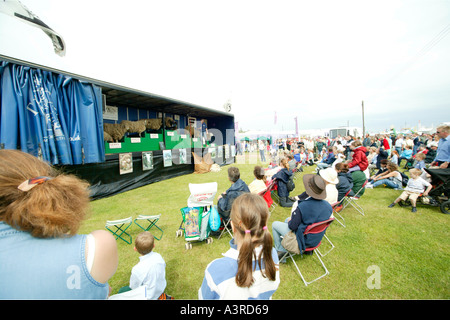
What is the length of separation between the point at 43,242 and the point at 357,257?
3.96 m

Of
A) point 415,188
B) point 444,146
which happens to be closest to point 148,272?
point 415,188

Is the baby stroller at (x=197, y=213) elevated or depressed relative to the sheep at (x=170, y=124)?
depressed

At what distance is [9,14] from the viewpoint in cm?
358

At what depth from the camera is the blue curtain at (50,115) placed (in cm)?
361

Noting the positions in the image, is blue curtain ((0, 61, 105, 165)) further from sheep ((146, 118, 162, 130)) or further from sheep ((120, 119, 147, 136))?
sheep ((146, 118, 162, 130))

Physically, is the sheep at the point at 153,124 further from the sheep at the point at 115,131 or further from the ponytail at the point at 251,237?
the ponytail at the point at 251,237

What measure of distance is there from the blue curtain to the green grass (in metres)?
1.86

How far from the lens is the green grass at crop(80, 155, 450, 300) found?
2439 mm

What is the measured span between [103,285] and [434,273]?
4.16m

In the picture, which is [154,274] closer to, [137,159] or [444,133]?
[137,159]

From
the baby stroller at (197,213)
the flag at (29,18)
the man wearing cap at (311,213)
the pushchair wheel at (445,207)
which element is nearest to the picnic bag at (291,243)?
the man wearing cap at (311,213)

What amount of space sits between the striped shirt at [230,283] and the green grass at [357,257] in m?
1.47

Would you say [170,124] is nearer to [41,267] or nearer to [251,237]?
[251,237]
